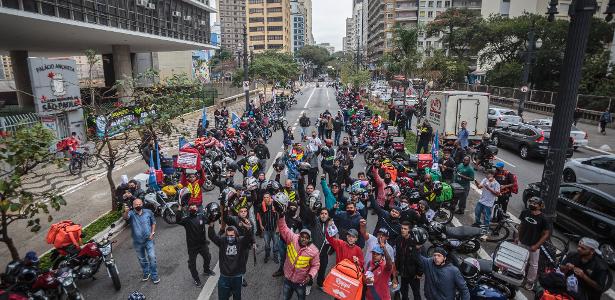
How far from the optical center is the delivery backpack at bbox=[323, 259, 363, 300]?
484 cm

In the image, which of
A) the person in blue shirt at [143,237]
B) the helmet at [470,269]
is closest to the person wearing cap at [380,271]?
the helmet at [470,269]

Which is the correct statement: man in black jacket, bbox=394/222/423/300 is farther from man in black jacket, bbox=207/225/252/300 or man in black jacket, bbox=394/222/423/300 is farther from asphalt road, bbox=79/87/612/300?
man in black jacket, bbox=207/225/252/300

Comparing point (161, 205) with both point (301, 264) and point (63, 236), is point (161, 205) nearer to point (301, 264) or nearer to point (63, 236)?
point (63, 236)

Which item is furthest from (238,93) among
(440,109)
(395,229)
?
(395,229)

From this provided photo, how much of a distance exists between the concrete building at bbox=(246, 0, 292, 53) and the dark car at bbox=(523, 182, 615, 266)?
4715 inches

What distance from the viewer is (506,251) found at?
6.16 m

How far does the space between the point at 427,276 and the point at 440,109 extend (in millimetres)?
13784

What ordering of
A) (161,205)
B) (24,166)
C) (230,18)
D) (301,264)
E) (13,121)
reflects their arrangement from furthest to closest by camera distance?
(230,18), (13,121), (161,205), (24,166), (301,264)

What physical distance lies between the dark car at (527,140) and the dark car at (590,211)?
7413mm

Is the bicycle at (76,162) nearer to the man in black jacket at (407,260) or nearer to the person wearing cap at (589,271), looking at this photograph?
the man in black jacket at (407,260)

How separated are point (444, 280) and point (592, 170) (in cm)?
1028

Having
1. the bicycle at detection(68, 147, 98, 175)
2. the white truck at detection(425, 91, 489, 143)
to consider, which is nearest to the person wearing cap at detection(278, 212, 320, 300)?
the bicycle at detection(68, 147, 98, 175)

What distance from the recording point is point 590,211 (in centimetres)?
812

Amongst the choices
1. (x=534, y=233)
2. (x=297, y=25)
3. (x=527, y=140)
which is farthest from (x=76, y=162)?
(x=297, y=25)
